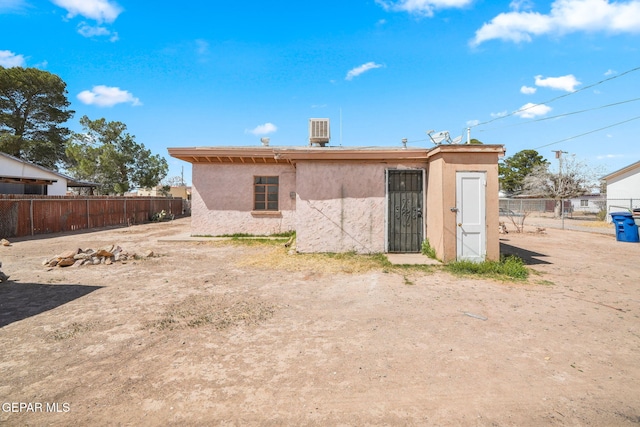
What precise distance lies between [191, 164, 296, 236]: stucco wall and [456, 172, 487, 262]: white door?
23.3 feet

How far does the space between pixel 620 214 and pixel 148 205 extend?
91.4ft

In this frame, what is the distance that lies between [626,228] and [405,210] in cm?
1075

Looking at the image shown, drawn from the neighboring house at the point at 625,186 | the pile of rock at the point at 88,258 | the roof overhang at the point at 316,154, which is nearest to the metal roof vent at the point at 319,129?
the roof overhang at the point at 316,154

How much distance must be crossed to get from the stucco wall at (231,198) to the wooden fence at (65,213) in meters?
7.92

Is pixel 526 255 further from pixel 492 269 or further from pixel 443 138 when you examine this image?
pixel 443 138

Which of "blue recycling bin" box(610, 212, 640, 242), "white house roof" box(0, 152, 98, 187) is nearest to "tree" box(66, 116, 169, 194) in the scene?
"white house roof" box(0, 152, 98, 187)

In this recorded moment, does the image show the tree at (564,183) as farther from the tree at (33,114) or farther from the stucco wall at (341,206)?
the tree at (33,114)

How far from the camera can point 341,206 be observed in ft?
29.6

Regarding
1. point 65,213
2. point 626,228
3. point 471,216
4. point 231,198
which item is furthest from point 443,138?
point 65,213

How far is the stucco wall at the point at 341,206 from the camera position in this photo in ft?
29.3

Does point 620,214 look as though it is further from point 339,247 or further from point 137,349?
point 137,349

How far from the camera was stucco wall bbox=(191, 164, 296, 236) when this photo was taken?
41.9 feet

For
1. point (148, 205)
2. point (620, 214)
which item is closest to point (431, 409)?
point (620, 214)

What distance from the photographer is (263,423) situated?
227 cm
